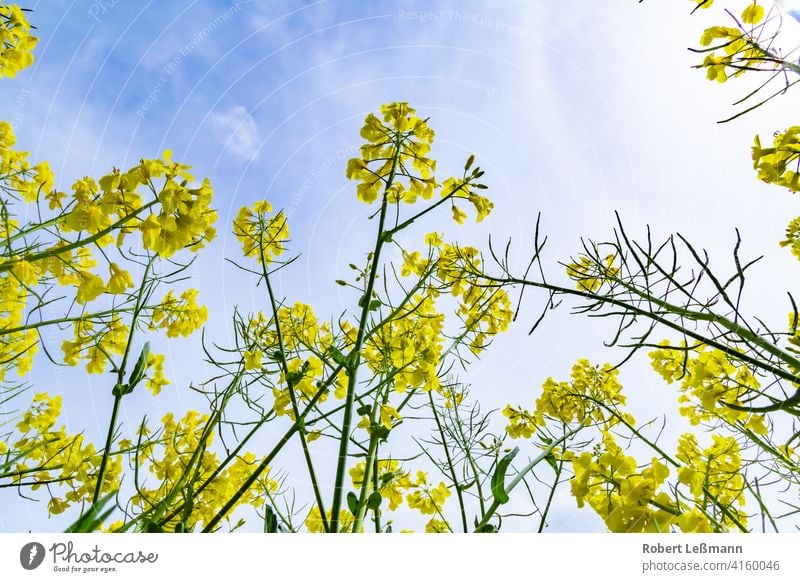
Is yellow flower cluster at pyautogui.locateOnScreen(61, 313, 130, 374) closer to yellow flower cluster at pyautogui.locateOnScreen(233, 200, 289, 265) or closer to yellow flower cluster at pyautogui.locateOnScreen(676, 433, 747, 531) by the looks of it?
yellow flower cluster at pyautogui.locateOnScreen(233, 200, 289, 265)

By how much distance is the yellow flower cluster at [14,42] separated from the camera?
1778 millimetres

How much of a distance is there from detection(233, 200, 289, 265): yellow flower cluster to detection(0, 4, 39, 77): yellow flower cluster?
1.02 metres

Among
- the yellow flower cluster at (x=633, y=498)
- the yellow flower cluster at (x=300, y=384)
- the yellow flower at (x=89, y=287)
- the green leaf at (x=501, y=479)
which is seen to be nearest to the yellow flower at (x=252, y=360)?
the yellow flower cluster at (x=300, y=384)

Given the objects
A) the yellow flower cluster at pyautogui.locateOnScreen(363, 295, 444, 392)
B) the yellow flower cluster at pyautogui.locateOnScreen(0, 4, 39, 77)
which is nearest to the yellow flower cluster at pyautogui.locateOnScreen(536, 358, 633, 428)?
the yellow flower cluster at pyautogui.locateOnScreen(363, 295, 444, 392)

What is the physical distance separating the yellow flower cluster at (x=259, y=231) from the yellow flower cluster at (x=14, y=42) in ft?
3.33

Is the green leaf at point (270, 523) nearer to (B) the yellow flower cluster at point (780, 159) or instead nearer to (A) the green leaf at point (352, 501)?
(A) the green leaf at point (352, 501)

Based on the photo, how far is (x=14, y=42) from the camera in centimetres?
181

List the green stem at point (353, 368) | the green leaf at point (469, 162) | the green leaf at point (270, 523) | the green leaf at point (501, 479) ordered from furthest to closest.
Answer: the green leaf at point (469, 162), the green leaf at point (270, 523), the green stem at point (353, 368), the green leaf at point (501, 479)

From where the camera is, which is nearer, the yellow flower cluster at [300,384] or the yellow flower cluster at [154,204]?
the yellow flower cluster at [154,204]

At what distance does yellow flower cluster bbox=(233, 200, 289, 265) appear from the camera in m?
1.71

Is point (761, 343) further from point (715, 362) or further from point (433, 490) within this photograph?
point (433, 490)

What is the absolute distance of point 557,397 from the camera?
1799 millimetres
